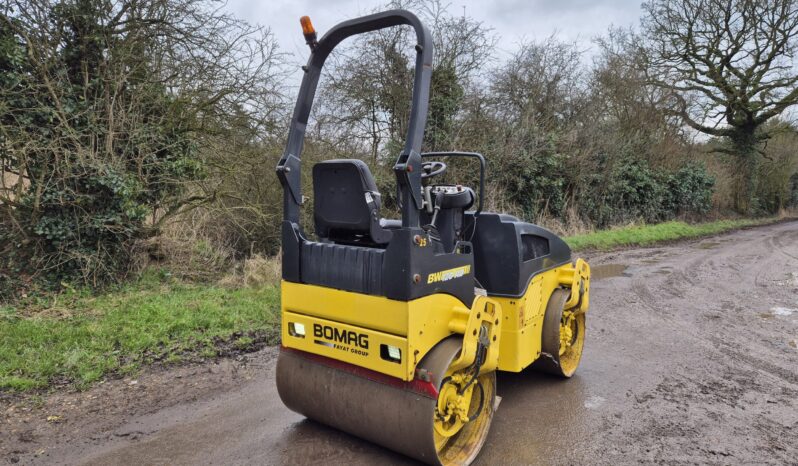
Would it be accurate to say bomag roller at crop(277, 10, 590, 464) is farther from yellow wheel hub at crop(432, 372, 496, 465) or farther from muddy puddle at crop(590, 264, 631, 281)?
muddy puddle at crop(590, 264, 631, 281)

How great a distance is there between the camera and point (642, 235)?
15086 mm

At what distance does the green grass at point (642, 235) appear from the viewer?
43.2ft

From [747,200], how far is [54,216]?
27673 mm

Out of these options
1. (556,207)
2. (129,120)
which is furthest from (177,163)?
(556,207)

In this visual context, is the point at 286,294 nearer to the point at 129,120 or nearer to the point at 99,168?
the point at 99,168

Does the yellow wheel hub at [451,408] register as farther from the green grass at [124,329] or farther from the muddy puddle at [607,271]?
the muddy puddle at [607,271]

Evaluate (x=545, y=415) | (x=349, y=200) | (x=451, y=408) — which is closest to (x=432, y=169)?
(x=349, y=200)

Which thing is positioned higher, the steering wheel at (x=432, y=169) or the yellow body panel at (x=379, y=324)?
the steering wheel at (x=432, y=169)

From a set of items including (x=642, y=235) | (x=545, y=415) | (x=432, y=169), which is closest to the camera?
(x=432, y=169)

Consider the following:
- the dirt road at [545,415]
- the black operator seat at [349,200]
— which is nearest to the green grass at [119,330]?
the dirt road at [545,415]

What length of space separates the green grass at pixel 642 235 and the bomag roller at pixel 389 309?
9.84 metres

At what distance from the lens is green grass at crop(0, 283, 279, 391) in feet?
14.2

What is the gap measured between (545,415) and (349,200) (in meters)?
2.16

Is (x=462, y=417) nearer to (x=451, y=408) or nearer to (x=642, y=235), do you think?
(x=451, y=408)
